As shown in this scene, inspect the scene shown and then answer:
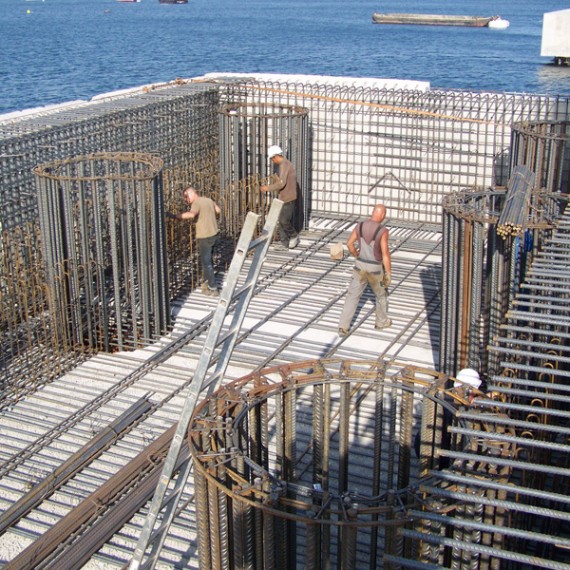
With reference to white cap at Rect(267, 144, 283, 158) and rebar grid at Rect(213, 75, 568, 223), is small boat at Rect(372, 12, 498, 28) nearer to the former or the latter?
rebar grid at Rect(213, 75, 568, 223)

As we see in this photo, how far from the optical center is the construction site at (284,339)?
5008mm

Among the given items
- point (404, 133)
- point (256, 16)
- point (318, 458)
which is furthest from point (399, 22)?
point (318, 458)

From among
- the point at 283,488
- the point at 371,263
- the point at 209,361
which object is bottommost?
the point at 371,263

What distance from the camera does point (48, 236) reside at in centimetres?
1013

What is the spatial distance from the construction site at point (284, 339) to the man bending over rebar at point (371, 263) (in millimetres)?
307

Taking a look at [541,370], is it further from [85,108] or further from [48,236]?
[85,108]

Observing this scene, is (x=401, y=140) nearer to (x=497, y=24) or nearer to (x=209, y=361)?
(x=209, y=361)

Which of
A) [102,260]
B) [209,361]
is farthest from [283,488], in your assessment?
[102,260]

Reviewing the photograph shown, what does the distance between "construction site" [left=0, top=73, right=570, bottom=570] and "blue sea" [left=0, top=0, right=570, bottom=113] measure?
38.4 meters

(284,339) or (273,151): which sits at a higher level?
(273,151)

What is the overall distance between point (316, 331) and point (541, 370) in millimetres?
5690

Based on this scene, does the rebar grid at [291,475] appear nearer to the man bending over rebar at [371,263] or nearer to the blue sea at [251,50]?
the man bending over rebar at [371,263]

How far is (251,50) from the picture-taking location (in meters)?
86.9

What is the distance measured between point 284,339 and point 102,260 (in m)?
2.26
